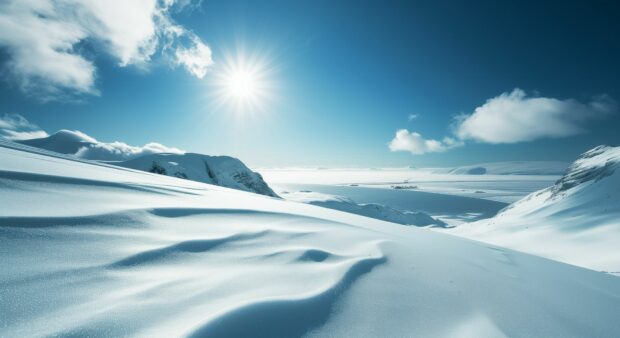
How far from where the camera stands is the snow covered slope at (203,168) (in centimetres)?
1945

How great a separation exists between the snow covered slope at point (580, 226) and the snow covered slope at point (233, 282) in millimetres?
6182

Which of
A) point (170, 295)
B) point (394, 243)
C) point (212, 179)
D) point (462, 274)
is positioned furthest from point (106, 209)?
point (212, 179)

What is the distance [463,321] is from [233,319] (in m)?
1.08

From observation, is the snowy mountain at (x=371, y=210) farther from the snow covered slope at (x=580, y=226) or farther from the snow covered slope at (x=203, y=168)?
the snow covered slope at (x=580, y=226)

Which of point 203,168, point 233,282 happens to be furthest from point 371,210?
point 233,282

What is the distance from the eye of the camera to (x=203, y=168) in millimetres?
23719

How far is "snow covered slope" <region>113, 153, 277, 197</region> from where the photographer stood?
19453 mm

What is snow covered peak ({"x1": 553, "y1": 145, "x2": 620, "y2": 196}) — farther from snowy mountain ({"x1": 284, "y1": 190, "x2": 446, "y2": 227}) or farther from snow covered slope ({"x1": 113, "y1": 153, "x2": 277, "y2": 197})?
snow covered slope ({"x1": 113, "y1": 153, "x2": 277, "y2": 197})

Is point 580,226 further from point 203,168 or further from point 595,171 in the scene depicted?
point 203,168

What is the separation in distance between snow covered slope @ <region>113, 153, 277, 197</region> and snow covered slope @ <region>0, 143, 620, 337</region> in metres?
19.5

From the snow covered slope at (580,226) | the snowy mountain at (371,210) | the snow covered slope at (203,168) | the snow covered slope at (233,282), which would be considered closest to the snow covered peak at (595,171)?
the snow covered slope at (580,226)

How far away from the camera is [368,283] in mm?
1459

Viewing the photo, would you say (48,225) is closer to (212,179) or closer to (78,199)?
(78,199)

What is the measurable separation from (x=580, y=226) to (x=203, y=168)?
24.7 meters
